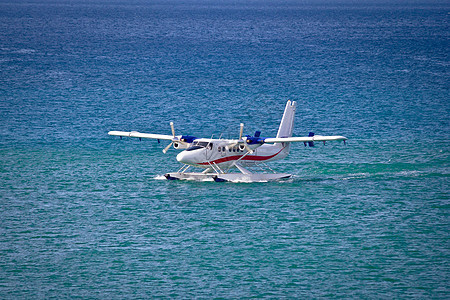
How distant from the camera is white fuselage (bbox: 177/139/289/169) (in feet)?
200

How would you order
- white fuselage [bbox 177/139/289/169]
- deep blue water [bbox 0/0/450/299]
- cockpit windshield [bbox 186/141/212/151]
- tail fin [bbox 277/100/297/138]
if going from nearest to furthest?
deep blue water [bbox 0/0/450/299]
white fuselage [bbox 177/139/289/169]
cockpit windshield [bbox 186/141/212/151]
tail fin [bbox 277/100/297/138]

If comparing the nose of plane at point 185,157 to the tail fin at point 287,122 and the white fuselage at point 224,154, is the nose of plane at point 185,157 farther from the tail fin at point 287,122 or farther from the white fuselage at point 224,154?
the tail fin at point 287,122

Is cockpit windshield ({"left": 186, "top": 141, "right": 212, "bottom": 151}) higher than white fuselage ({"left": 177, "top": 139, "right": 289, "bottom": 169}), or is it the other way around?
cockpit windshield ({"left": 186, "top": 141, "right": 212, "bottom": 151})

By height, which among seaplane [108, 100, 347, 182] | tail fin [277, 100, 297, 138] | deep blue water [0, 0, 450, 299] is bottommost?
deep blue water [0, 0, 450, 299]

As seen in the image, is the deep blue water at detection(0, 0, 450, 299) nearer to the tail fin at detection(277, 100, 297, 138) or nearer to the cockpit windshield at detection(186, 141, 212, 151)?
the cockpit windshield at detection(186, 141, 212, 151)

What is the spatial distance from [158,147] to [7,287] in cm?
4025

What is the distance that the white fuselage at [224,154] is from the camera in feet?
200

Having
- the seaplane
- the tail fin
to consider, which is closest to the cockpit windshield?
the seaplane

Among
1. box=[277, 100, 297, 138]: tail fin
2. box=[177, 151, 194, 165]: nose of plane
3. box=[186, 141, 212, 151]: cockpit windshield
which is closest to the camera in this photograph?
box=[177, 151, 194, 165]: nose of plane

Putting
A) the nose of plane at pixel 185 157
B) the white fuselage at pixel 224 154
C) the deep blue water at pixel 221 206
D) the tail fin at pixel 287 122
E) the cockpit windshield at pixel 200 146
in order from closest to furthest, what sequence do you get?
the deep blue water at pixel 221 206, the nose of plane at pixel 185 157, the white fuselage at pixel 224 154, the cockpit windshield at pixel 200 146, the tail fin at pixel 287 122

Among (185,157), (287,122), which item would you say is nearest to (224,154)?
(185,157)

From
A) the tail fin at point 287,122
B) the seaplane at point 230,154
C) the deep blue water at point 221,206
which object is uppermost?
the tail fin at point 287,122

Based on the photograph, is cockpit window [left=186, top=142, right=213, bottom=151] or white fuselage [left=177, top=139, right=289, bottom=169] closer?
white fuselage [left=177, top=139, right=289, bottom=169]

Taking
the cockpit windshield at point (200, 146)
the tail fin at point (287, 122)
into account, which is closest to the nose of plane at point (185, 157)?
the cockpit windshield at point (200, 146)
